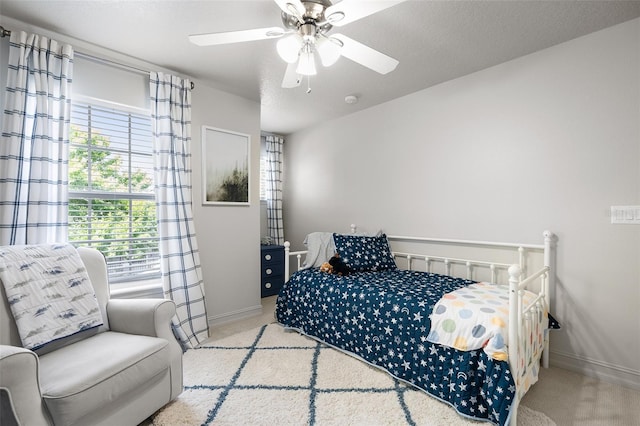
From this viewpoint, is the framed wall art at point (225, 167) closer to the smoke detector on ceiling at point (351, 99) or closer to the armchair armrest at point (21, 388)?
the smoke detector on ceiling at point (351, 99)

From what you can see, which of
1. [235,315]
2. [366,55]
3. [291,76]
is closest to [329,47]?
[366,55]

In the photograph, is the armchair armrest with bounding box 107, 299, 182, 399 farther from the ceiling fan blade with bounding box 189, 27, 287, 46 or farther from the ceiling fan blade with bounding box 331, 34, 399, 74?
the ceiling fan blade with bounding box 331, 34, 399, 74

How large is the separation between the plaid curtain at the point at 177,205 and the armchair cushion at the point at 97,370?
80 centimetres

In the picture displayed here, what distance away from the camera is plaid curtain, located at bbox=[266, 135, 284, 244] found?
4.29 m

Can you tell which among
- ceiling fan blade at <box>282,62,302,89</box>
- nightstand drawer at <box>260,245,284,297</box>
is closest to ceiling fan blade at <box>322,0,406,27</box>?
ceiling fan blade at <box>282,62,302,89</box>

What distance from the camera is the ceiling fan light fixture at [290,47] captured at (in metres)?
1.42

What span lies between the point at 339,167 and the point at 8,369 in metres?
3.14

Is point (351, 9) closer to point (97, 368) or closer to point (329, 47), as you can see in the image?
point (329, 47)

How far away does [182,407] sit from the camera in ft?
5.49

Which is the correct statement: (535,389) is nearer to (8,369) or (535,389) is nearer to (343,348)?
(343,348)

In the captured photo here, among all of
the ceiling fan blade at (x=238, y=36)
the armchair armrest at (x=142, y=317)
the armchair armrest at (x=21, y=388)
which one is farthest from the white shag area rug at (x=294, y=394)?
the ceiling fan blade at (x=238, y=36)

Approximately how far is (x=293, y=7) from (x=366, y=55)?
16.9 inches

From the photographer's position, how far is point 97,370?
4.27 feet

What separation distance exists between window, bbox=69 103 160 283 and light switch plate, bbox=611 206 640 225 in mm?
3309
